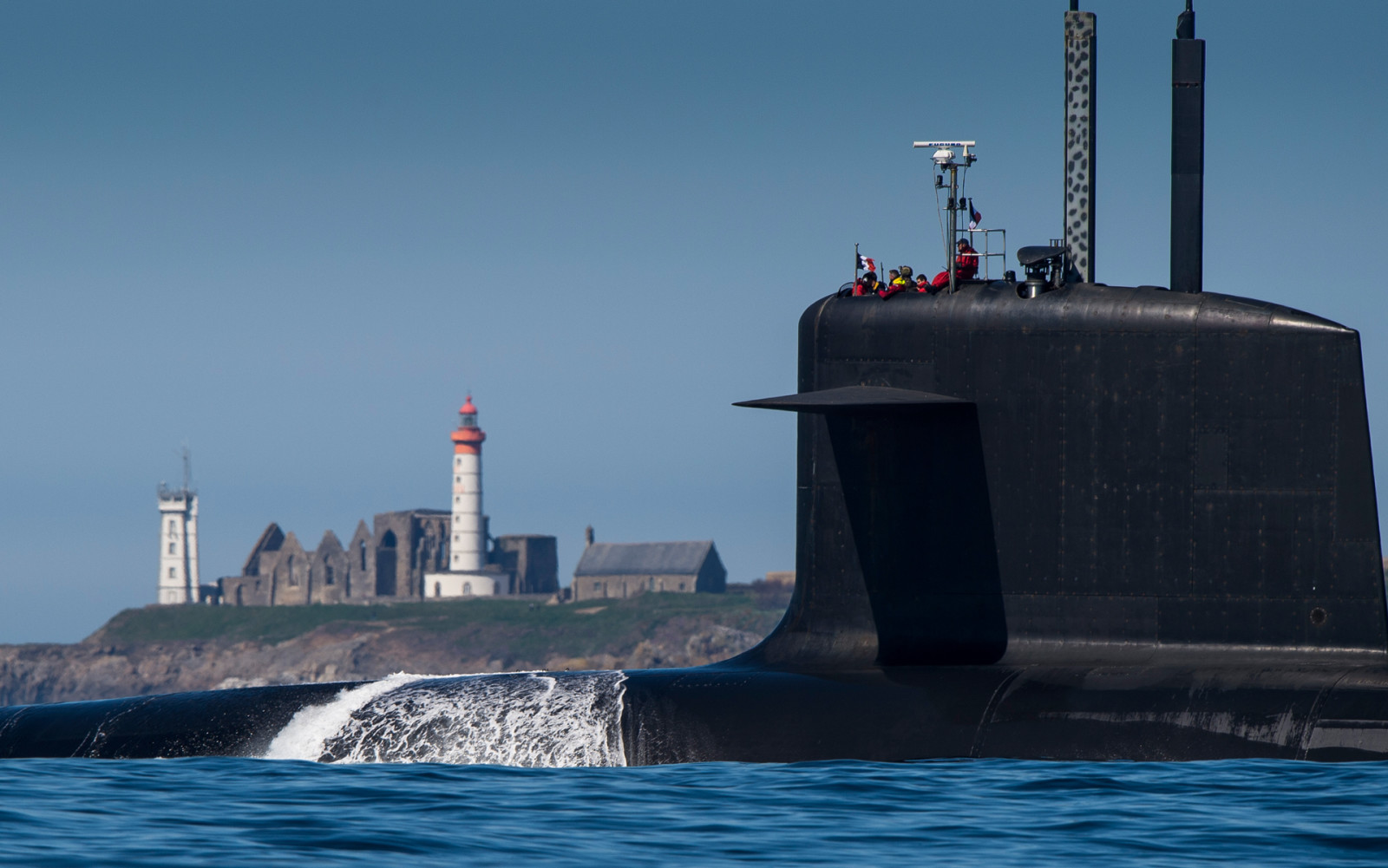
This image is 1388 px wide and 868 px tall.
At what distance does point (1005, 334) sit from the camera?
1517 centimetres

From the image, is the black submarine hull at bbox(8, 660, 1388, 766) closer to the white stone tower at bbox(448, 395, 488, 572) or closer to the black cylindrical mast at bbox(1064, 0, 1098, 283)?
the black cylindrical mast at bbox(1064, 0, 1098, 283)

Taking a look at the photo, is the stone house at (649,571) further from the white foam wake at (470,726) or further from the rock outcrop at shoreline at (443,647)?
the white foam wake at (470,726)

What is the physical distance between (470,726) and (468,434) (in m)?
121

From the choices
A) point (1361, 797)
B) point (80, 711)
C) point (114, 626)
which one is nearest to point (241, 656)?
point (114, 626)

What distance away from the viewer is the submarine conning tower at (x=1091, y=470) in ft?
46.6

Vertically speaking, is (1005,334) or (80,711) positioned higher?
(1005,334)

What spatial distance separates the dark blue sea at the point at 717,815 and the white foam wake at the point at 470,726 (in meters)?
0.58

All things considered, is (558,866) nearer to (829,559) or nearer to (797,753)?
(797,753)

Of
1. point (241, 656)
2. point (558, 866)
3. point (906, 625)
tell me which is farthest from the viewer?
point (241, 656)

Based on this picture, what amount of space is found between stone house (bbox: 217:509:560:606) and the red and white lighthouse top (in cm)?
1059

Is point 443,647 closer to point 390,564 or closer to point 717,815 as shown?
point 390,564

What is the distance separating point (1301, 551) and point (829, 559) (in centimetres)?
426

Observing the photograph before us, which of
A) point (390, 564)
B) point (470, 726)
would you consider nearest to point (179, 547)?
point (390, 564)

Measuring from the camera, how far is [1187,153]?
15.2 m
